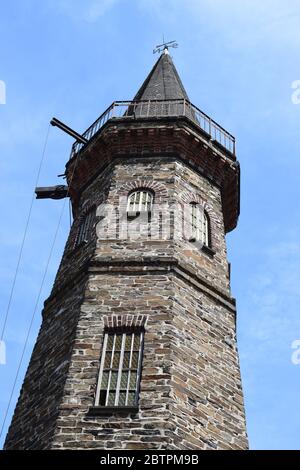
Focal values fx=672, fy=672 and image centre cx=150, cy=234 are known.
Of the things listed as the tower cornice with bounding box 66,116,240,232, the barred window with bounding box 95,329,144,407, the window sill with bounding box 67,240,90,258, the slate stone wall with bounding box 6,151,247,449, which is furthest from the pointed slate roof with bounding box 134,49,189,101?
the barred window with bounding box 95,329,144,407

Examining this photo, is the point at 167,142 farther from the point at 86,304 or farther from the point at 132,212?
the point at 86,304

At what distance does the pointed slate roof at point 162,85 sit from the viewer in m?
22.7

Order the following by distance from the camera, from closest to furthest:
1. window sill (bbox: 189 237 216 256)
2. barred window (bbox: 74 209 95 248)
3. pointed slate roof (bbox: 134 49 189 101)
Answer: window sill (bbox: 189 237 216 256) → barred window (bbox: 74 209 95 248) → pointed slate roof (bbox: 134 49 189 101)

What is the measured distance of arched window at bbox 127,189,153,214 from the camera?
1697cm

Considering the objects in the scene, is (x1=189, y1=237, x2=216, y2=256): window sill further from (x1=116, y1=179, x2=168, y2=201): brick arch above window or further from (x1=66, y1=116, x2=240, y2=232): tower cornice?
(x1=66, y1=116, x2=240, y2=232): tower cornice

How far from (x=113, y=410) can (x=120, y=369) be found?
1154 millimetres

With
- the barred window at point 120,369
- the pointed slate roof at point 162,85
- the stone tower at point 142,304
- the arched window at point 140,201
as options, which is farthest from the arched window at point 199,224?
the pointed slate roof at point 162,85

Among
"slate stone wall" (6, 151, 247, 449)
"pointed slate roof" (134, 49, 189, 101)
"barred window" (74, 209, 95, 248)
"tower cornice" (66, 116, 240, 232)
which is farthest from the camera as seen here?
"pointed slate roof" (134, 49, 189, 101)

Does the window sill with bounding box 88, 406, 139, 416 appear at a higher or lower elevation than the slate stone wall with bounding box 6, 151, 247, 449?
lower

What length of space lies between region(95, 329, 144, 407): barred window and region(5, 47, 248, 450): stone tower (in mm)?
23

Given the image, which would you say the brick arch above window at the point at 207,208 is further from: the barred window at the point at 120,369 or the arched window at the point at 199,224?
the barred window at the point at 120,369

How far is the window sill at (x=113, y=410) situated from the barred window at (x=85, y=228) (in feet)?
18.6

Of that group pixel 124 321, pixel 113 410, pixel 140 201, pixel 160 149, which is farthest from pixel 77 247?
pixel 113 410
